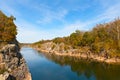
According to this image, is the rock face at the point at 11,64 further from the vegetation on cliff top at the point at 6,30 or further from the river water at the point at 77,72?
the river water at the point at 77,72

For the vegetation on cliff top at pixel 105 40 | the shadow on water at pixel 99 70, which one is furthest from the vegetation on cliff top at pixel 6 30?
the vegetation on cliff top at pixel 105 40

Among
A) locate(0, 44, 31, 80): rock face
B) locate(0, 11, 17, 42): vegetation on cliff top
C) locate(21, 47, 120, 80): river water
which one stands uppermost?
locate(0, 11, 17, 42): vegetation on cliff top

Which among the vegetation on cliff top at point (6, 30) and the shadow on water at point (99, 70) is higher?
the vegetation on cliff top at point (6, 30)

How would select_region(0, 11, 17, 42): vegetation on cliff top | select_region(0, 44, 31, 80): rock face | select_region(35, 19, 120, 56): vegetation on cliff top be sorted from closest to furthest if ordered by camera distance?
select_region(0, 44, 31, 80): rock face
select_region(0, 11, 17, 42): vegetation on cliff top
select_region(35, 19, 120, 56): vegetation on cliff top

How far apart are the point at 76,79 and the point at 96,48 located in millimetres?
46422

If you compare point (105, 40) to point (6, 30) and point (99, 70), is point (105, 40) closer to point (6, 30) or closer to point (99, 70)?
point (99, 70)

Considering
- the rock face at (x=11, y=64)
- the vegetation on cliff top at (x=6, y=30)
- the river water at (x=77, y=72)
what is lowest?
the river water at (x=77, y=72)

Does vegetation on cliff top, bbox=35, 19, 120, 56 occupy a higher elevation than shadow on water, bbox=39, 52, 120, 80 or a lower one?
higher

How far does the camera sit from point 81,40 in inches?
4557

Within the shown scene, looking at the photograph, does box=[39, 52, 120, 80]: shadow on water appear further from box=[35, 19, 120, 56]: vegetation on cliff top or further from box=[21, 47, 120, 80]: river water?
box=[35, 19, 120, 56]: vegetation on cliff top

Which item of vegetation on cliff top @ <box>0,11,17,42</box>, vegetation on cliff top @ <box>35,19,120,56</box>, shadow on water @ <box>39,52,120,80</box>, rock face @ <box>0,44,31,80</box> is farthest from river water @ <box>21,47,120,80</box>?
vegetation on cliff top @ <box>0,11,17,42</box>

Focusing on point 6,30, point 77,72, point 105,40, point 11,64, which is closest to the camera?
point 11,64

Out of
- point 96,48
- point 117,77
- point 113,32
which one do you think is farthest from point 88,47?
point 117,77

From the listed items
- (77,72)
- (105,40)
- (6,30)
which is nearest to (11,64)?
Answer: (6,30)
